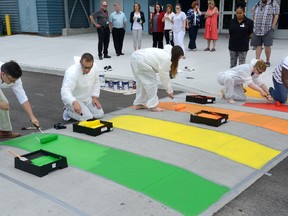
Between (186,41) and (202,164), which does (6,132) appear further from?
(186,41)

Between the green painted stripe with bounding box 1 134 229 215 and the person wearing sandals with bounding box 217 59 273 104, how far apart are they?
3046mm

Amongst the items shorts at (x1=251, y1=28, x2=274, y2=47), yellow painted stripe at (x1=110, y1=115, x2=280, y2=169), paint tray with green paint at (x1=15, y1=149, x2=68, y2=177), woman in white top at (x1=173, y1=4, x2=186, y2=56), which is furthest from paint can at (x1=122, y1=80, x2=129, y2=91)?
paint tray with green paint at (x1=15, y1=149, x2=68, y2=177)

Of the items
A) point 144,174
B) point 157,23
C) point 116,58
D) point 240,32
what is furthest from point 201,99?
point 157,23

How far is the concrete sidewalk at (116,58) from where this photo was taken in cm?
886

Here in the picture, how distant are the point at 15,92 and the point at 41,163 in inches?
55.0

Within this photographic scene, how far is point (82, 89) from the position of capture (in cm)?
602

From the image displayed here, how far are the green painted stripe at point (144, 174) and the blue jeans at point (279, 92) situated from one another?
11.2ft

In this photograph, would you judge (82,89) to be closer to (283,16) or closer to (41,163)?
(41,163)

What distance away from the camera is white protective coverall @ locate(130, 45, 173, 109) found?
6203mm

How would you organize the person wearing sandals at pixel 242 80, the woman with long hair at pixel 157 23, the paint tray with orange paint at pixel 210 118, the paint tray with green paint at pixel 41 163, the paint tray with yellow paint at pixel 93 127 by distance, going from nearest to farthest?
the paint tray with green paint at pixel 41 163 < the paint tray with yellow paint at pixel 93 127 < the paint tray with orange paint at pixel 210 118 < the person wearing sandals at pixel 242 80 < the woman with long hair at pixel 157 23

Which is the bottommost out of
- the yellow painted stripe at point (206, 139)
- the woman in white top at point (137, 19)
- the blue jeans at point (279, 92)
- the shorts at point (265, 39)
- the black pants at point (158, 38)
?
the yellow painted stripe at point (206, 139)

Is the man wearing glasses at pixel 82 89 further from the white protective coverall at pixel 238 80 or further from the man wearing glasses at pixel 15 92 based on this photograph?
the white protective coverall at pixel 238 80

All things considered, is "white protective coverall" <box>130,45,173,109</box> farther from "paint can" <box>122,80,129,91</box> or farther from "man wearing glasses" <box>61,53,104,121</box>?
"paint can" <box>122,80,129,91</box>

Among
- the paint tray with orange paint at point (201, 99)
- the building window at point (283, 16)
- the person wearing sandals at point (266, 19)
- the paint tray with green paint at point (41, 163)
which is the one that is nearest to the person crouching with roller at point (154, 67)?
the paint tray with orange paint at point (201, 99)
